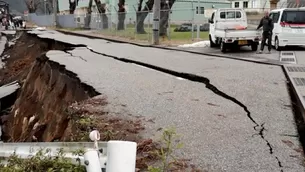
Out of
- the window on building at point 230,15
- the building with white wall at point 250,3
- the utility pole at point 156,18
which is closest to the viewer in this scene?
the window on building at point 230,15

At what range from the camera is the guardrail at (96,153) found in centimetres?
338

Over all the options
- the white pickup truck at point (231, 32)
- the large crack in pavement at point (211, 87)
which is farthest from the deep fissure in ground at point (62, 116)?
the white pickup truck at point (231, 32)

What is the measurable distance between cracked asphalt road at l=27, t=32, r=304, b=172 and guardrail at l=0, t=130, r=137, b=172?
117 centimetres

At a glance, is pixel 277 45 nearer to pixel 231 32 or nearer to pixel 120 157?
pixel 231 32

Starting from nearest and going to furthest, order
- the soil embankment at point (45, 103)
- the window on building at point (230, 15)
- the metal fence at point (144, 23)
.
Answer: the soil embankment at point (45, 103), the window on building at point (230, 15), the metal fence at point (144, 23)

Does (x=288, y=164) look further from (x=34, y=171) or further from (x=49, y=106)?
(x=49, y=106)

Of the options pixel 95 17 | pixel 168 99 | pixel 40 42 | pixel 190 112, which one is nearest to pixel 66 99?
pixel 168 99

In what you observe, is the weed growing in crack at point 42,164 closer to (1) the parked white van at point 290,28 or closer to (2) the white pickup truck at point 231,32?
(2) the white pickup truck at point 231,32

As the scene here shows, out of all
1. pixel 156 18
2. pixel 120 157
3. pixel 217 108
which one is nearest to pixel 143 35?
pixel 156 18

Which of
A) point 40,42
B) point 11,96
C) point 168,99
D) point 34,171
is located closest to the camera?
point 34,171

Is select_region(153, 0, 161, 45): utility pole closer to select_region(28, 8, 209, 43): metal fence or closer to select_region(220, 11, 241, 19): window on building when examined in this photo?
select_region(28, 8, 209, 43): metal fence

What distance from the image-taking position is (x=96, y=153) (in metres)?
3.61

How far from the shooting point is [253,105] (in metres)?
7.20

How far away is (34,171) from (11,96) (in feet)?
39.9
